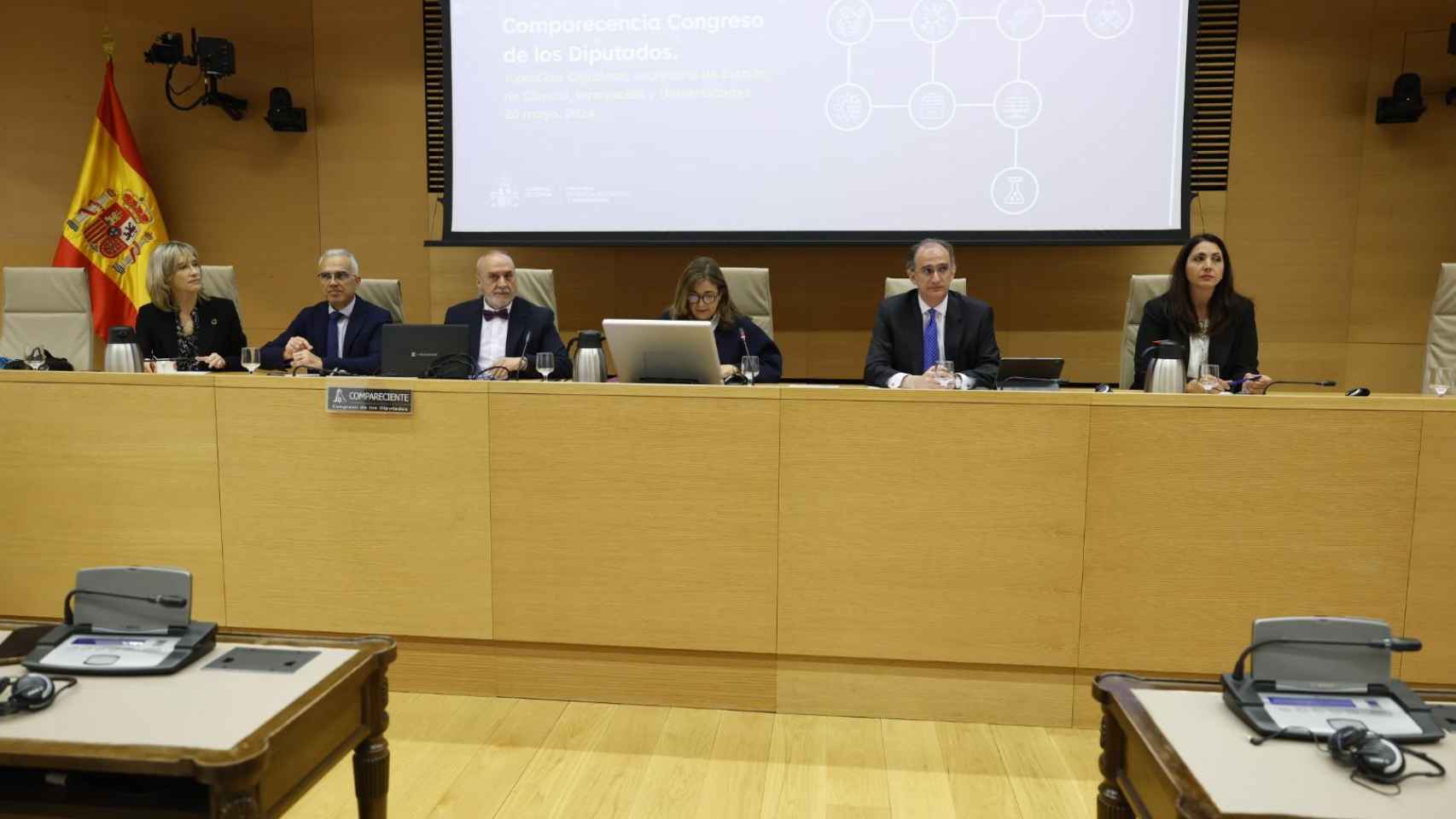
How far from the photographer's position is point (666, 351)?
2.72m

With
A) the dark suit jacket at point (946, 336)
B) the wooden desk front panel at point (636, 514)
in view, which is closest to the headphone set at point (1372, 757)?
the wooden desk front panel at point (636, 514)

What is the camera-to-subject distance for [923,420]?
8.27ft

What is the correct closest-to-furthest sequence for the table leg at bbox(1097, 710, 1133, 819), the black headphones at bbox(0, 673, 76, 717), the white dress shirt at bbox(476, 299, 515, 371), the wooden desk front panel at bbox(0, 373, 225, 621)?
the black headphones at bbox(0, 673, 76, 717), the table leg at bbox(1097, 710, 1133, 819), the wooden desk front panel at bbox(0, 373, 225, 621), the white dress shirt at bbox(476, 299, 515, 371)

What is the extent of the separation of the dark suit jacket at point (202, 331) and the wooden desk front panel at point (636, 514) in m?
1.80

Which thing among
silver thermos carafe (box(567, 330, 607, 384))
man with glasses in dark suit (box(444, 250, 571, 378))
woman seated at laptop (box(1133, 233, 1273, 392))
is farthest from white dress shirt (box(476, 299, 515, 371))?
woman seated at laptop (box(1133, 233, 1273, 392))

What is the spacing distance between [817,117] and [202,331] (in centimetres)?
292

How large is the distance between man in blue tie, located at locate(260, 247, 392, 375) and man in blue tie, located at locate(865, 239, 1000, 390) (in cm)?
201

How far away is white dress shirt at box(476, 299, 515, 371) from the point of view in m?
4.05

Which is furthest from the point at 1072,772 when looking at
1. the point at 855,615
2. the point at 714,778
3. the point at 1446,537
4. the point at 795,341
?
the point at 795,341

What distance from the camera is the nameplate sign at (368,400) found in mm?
2664

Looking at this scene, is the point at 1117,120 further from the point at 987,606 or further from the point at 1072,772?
the point at 1072,772

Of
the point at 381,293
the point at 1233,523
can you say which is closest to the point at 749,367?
the point at 1233,523

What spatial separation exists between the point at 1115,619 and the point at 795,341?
2.86 metres

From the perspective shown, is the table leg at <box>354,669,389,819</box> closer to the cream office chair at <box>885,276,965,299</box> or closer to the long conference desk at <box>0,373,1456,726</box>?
the long conference desk at <box>0,373,1456,726</box>
